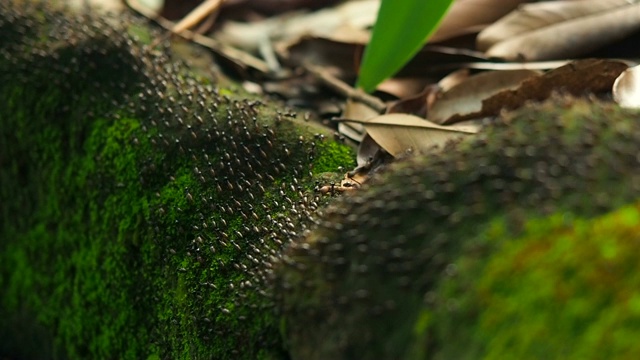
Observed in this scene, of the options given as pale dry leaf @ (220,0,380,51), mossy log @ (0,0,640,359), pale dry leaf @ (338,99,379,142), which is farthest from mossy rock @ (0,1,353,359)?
pale dry leaf @ (220,0,380,51)

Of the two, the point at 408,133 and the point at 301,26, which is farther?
the point at 301,26

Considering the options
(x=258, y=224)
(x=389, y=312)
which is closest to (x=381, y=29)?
(x=258, y=224)

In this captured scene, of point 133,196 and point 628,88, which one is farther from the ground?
→ point 628,88

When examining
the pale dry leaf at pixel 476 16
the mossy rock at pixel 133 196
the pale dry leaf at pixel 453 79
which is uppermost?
the pale dry leaf at pixel 476 16

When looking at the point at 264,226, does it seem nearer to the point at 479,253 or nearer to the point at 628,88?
the point at 479,253

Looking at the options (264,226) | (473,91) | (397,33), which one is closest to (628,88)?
(473,91)

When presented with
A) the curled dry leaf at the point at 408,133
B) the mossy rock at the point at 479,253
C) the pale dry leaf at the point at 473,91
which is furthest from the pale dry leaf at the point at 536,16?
the mossy rock at the point at 479,253

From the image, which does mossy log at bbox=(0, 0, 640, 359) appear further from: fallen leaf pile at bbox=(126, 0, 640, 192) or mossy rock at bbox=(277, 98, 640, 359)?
fallen leaf pile at bbox=(126, 0, 640, 192)

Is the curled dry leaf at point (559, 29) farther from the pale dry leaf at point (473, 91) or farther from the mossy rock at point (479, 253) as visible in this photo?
the mossy rock at point (479, 253)
